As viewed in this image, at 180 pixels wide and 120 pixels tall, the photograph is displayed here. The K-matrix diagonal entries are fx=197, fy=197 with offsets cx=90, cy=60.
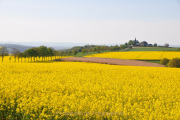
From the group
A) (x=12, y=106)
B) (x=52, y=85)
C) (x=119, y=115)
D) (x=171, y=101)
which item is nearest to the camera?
(x=119, y=115)

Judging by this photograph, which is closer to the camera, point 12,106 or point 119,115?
point 119,115

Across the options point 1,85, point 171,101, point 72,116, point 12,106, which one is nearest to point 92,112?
point 72,116

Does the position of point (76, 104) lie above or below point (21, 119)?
above

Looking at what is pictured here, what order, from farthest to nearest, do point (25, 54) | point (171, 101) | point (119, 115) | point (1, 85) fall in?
point (25, 54)
point (1, 85)
point (171, 101)
point (119, 115)

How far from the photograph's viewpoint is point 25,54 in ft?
182

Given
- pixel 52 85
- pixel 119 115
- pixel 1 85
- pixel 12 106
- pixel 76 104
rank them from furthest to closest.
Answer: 1. pixel 52 85
2. pixel 1 85
3. pixel 12 106
4. pixel 76 104
5. pixel 119 115

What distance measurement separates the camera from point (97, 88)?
10578 mm

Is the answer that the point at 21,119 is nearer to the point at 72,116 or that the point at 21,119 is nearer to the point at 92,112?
the point at 72,116

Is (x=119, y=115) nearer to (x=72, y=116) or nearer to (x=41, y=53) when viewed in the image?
(x=72, y=116)

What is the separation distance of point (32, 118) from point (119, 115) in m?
3.10

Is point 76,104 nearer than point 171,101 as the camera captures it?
Yes

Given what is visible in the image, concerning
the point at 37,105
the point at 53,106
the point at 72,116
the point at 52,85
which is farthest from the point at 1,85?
the point at 72,116

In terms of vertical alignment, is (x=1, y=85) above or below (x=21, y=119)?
above

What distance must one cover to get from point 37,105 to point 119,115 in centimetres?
313
